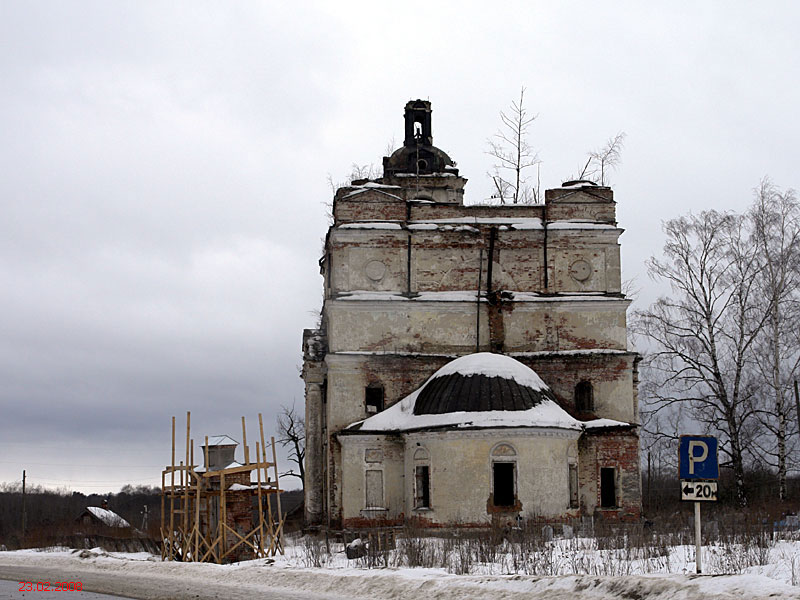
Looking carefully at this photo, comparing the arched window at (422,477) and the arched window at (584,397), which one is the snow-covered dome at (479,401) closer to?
the arched window at (422,477)

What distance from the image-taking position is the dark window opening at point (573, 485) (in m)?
27.2

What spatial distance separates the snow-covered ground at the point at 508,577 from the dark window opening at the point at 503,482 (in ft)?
13.9

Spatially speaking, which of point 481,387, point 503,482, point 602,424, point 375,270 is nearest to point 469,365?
point 481,387

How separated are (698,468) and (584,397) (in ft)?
60.2

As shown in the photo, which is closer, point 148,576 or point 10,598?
point 10,598

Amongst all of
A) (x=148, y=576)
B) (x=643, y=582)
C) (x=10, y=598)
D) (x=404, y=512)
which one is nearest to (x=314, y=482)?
(x=404, y=512)

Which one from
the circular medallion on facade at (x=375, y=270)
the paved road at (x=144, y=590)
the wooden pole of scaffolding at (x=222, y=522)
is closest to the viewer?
the paved road at (x=144, y=590)

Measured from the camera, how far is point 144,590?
17391 millimetres

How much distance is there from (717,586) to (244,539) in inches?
600

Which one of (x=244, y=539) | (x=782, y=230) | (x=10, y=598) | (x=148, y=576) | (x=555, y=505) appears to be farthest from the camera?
(x=782, y=230)

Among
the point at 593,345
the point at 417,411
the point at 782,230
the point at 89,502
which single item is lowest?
the point at 89,502

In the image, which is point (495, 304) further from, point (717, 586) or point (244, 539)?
point (717, 586)

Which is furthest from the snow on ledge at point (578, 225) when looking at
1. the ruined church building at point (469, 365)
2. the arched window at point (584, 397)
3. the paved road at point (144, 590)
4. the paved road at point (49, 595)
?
the paved road at point (49, 595)

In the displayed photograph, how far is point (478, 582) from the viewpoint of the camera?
13461mm
